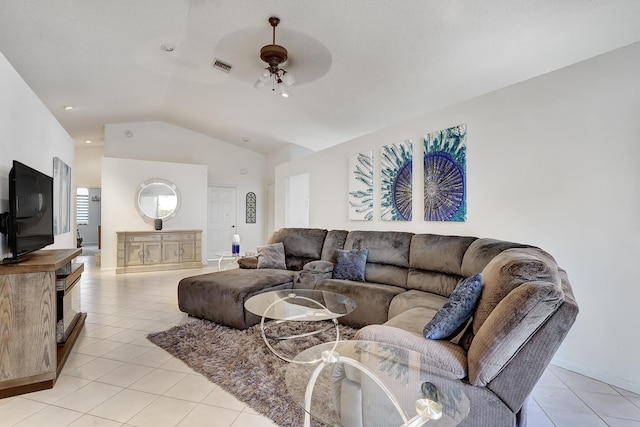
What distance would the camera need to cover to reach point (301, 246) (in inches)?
169

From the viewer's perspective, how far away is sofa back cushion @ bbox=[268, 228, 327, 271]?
4.20m

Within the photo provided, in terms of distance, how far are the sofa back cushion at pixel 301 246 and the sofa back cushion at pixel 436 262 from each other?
138 cm

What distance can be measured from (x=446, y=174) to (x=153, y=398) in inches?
126

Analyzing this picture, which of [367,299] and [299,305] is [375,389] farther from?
[367,299]

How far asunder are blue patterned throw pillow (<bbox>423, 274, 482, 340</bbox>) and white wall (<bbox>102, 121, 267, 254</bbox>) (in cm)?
650

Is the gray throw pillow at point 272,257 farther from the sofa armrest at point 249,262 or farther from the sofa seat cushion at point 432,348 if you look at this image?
the sofa seat cushion at point 432,348

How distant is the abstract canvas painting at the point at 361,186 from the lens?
4.29 metres

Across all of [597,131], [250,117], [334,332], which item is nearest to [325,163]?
[250,117]

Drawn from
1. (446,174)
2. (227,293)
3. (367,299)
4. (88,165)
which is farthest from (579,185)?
(88,165)

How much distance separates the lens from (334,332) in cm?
295

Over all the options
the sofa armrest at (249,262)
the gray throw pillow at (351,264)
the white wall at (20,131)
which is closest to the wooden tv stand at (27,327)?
the white wall at (20,131)

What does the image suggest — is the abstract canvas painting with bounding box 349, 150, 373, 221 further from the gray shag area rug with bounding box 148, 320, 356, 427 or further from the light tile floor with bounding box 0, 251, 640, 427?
the light tile floor with bounding box 0, 251, 640, 427

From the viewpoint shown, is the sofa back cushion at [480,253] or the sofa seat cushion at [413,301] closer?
the sofa back cushion at [480,253]

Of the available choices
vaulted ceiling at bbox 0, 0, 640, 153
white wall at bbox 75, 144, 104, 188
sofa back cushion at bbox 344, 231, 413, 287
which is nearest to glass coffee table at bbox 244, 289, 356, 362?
sofa back cushion at bbox 344, 231, 413, 287
